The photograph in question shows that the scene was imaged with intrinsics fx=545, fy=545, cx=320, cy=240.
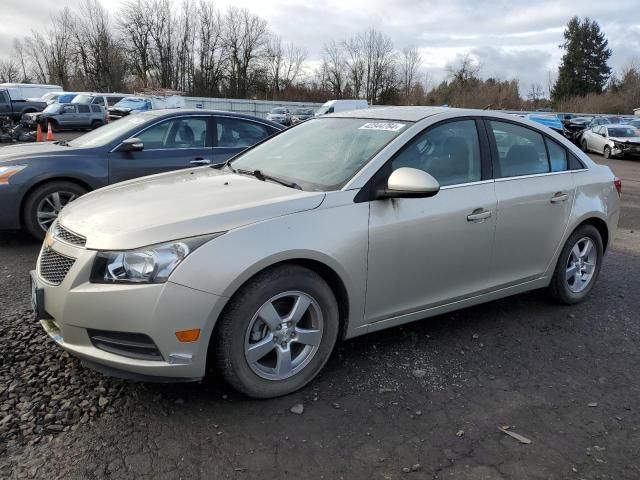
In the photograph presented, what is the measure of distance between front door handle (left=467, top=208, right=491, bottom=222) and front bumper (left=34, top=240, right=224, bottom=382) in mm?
1822

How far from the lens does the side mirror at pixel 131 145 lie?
20.7ft

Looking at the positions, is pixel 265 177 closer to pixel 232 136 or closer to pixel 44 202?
pixel 44 202

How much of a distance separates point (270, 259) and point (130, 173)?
422 centimetres

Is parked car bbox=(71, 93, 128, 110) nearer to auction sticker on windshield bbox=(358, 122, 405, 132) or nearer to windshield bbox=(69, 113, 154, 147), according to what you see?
windshield bbox=(69, 113, 154, 147)

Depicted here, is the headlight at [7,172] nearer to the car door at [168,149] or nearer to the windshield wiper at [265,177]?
the car door at [168,149]

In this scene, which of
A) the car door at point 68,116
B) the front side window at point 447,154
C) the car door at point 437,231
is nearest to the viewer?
the car door at point 437,231

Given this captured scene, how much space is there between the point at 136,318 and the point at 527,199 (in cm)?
284

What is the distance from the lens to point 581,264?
15.3 feet

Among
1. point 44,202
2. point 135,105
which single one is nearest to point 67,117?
point 135,105

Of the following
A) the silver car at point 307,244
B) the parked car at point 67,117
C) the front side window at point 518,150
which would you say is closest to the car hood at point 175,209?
the silver car at point 307,244

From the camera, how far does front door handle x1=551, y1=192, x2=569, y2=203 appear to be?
4.18m

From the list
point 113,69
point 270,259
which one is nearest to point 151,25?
point 113,69

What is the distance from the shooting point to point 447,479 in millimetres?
2430

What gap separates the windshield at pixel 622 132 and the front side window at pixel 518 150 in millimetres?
23908
